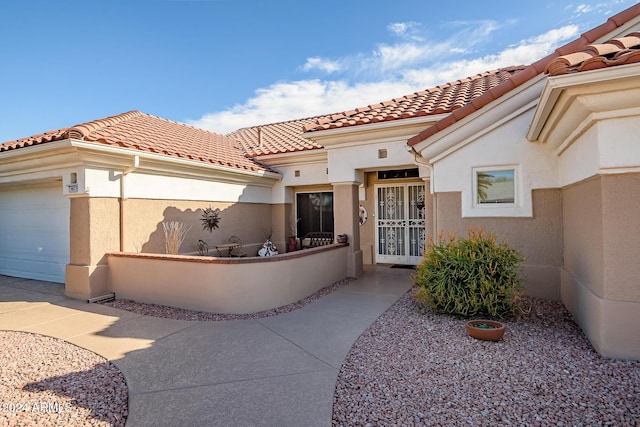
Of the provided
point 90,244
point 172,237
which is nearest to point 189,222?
point 172,237

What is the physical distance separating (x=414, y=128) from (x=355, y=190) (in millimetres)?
2624

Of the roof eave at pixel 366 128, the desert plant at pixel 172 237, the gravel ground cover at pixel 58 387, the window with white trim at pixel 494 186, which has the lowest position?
the gravel ground cover at pixel 58 387

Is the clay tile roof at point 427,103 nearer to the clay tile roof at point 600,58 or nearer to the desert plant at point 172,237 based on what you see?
the clay tile roof at point 600,58

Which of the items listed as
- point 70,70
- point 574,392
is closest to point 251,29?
point 70,70

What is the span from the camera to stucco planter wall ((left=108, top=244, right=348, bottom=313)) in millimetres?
6988

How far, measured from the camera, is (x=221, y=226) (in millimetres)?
11602

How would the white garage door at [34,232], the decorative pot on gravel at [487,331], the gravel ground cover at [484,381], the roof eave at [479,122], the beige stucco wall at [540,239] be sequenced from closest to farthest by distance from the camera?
the gravel ground cover at [484,381] → the decorative pot on gravel at [487,331] → the roof eave at [479,122] → the beige stucco wall at [540,239] → the white garage door at [34,232]

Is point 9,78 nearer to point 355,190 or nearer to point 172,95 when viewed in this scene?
point 172,95

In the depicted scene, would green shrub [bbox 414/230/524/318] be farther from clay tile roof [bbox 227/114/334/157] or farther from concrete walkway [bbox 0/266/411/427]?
clay tile roof [bbox 227/114/334/157]

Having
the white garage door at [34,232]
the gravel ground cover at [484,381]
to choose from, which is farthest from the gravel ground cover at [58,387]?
the white garage door at [34,232]

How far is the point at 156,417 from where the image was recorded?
347 centimetres

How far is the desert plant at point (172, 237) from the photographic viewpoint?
Answer: 9.60m

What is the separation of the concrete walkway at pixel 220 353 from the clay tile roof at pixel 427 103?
15.6ft

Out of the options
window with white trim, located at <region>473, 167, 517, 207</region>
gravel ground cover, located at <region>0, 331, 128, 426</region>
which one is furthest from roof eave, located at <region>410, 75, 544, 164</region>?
gravel ground cover, located at <region>0, 331, 128, 426</region>
